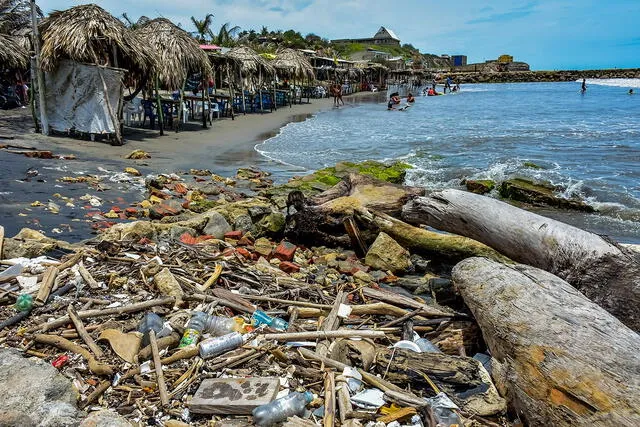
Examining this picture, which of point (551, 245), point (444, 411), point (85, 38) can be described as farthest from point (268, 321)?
point (85, 38)

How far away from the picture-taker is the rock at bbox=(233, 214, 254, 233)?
7.11m

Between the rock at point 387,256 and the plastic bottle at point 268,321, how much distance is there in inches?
113

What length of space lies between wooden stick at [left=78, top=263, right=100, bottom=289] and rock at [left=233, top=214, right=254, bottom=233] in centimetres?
302

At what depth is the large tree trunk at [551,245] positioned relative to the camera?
3.84m

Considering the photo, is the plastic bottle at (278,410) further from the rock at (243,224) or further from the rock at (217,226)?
the rock at (243,224)

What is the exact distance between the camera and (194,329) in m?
3.43

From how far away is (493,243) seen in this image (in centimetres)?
532

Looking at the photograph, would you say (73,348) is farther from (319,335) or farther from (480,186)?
(480,186)

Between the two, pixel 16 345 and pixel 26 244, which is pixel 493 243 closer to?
pixel 16 345

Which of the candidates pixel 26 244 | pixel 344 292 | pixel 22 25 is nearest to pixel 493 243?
pixel 344 292

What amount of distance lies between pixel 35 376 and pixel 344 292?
2.74 metres

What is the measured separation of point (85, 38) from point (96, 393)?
12.3 m

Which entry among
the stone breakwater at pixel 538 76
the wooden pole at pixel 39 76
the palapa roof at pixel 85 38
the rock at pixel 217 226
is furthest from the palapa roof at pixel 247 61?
the stone breakwater at pixel 538 76

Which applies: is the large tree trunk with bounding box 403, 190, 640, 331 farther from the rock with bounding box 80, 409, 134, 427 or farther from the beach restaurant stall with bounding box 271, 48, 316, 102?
the beach restaurant stall with bounding box 271, 48, 316, 102
